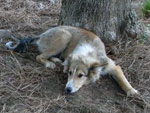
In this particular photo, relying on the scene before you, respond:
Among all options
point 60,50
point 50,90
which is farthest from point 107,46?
point 50,90

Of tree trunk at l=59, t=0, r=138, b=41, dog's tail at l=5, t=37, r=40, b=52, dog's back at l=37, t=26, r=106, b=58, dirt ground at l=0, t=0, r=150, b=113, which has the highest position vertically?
tree trunk at l=59, t=0, r=138, b=41

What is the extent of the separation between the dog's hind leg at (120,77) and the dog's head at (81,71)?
277mm

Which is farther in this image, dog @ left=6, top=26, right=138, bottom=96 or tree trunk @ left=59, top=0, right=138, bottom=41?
tree trunk @ left=59, top=0, right=138, bottom=41

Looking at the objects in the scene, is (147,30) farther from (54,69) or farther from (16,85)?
(16,85)

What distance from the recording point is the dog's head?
4945 mm

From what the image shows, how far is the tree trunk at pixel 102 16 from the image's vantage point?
603 cm

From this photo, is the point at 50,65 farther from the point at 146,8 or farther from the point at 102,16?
the point at 146,8

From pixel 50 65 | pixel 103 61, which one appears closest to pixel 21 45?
pixel 50 65

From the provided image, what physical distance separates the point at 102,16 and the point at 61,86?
1.72 m

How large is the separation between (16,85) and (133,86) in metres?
1.83

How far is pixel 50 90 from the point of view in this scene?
4.90 metres

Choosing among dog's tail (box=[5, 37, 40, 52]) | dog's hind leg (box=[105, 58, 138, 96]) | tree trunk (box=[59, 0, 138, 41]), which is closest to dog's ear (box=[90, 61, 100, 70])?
dog's hind leg (box=[105, 58, 138, 96])

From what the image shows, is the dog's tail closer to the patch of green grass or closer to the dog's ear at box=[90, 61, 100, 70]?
the dog's ear at box=[90, 61, 100, 70]

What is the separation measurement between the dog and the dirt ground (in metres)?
0.12
